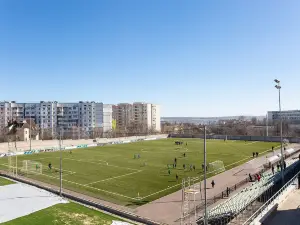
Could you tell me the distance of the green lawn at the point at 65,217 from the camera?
22.1 metres

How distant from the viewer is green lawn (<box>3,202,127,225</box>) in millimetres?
22141

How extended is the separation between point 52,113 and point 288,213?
122326 millimetres

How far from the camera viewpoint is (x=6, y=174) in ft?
130

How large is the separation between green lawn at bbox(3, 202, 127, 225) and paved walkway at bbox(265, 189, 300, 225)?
13170mm

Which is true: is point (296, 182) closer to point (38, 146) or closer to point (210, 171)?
point (210, 171)

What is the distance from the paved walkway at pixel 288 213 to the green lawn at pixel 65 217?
13170 millimetres

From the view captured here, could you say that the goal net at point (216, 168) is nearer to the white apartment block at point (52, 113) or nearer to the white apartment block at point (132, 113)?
the white apartment block at point (52, 113)

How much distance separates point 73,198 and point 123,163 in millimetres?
22909

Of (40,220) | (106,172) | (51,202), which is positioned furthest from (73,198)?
(106,172)

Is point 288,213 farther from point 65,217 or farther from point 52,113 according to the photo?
point 52,113

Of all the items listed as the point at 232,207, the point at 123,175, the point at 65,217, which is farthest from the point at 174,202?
the point at 123,175

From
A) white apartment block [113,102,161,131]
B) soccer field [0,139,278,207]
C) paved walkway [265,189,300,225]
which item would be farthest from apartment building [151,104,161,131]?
paved walkway [265,189,300,225]

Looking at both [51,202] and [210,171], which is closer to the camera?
[51,202]

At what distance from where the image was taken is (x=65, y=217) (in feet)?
75.9
